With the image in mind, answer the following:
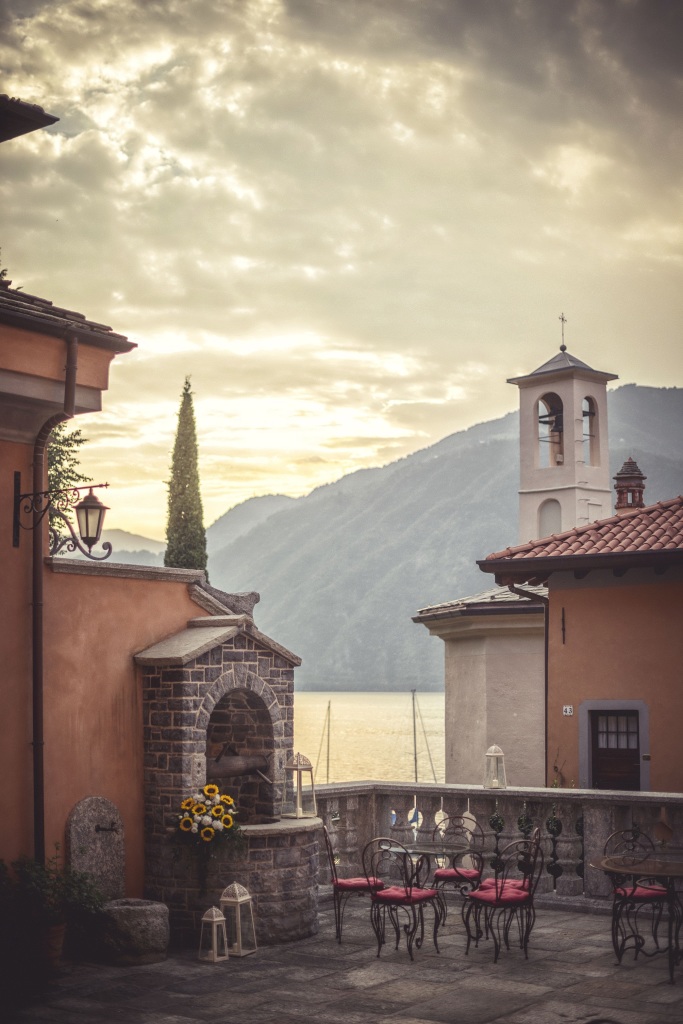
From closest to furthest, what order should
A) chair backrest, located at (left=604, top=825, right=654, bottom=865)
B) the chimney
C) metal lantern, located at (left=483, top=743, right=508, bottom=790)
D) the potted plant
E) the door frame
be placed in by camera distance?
the potted plant < chair backrest, located at (left=604, top=825, right=654, bottom=865) < metal lantern, located at (left=483, top=743, right=508, bottom=790) < the door frame < the chimney

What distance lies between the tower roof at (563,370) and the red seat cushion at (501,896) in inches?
901

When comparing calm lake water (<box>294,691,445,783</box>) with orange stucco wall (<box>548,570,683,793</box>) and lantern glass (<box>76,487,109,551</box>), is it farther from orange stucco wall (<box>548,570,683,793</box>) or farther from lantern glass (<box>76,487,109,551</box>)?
lantern glass (<box>76,487,109,551</box>)

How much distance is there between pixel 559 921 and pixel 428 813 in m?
1.92

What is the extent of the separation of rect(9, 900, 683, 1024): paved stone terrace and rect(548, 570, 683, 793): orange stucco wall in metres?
4.50

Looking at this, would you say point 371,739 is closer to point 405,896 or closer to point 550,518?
point 550,518

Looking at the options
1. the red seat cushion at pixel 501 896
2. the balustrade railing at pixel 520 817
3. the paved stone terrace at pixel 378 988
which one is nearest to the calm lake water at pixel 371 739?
the balustrade railing at pixel 520 817

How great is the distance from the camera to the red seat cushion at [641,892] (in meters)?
9.68

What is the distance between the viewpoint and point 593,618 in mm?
15367

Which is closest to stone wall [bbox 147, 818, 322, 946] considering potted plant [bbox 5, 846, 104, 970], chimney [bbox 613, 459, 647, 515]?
potted plant [bbox 5, 846, 104, 970]

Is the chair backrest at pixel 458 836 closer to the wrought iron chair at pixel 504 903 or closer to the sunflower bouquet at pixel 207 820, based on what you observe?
the wrought iron chair at pixel 504 903

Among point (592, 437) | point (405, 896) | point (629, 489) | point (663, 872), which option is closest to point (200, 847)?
point (405, 896)

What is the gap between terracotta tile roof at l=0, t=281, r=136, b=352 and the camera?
10.3 meters

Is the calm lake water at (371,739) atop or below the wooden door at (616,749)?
below

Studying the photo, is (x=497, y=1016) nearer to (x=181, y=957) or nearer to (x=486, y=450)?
(x=181, y=957)
